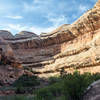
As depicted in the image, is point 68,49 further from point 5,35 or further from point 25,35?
point 5,35

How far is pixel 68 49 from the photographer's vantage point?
39.3 metres

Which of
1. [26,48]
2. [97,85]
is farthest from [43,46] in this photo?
[97,85]

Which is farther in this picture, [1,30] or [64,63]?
[1,30]

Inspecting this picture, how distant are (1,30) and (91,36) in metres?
41.2

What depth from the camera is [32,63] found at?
139 feet

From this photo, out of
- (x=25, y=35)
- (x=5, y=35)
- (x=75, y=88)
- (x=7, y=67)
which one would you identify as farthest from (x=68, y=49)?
(x=75, y=88)

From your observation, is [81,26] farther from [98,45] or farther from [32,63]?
[32,63]

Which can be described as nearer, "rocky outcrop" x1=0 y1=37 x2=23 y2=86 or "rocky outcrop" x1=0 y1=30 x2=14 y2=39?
"rocky outcrop" x1=0 y1=37 x2=23 y2=86

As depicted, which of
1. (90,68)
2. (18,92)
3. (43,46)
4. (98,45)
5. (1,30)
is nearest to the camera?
(18,92)

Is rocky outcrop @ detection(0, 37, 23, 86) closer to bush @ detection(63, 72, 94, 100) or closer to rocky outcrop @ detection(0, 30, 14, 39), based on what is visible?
bush @ detection(63, 72, 94, 100)

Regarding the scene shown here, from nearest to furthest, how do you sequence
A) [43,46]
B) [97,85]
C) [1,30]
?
1. [97,85]
2. [43,46]
3. [1,30]

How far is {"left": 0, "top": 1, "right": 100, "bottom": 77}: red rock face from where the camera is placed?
28062 mm

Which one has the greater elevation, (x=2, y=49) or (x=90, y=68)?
(x=2, y=49)

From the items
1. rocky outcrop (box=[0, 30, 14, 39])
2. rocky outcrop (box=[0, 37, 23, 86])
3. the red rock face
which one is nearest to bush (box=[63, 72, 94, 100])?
rocky outcrop (box=[0, 37, 23, 86])
